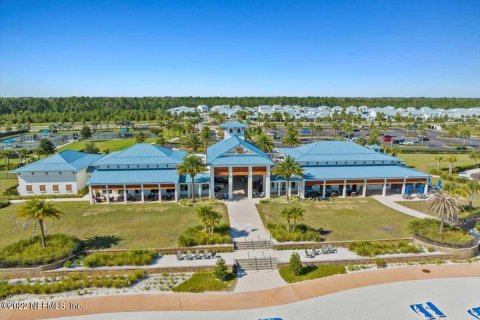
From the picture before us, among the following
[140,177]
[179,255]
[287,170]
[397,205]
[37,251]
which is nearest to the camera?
[179,255]

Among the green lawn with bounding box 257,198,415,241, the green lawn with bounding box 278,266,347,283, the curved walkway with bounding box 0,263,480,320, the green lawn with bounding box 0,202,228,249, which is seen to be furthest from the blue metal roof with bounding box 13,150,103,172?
the green lawn with bounding box 278,266,347,283

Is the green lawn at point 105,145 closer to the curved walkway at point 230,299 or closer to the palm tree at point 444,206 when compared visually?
the curved walkway at point 230,299

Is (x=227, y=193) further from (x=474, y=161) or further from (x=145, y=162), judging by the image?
(x=474, y=161)

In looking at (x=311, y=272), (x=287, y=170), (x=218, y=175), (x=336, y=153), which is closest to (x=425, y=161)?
(x=336, y=153)

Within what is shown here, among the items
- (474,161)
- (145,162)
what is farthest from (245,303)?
(474,161)

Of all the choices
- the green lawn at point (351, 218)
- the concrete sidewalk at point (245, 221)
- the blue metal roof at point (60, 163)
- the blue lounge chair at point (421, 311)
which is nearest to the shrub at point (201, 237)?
the concrete sidewalk at point (245, 221)

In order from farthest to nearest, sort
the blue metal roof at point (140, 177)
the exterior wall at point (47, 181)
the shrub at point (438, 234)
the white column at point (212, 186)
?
the exterior wall at point (47, 181) → the white column at point (212, 186) → the blue metal roof at point (140, 177) → the shrub at point (438, 234)

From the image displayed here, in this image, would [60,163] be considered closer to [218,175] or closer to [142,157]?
[142,157]

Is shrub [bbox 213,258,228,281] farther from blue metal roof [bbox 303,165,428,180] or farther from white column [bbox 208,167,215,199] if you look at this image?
blue metal roof [bbox 303,165,428,180]
